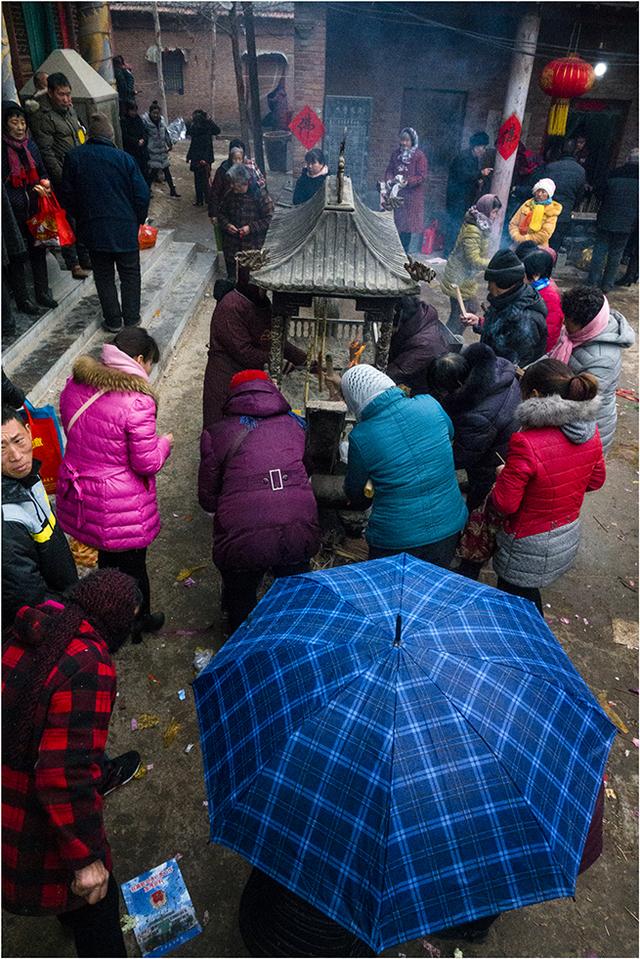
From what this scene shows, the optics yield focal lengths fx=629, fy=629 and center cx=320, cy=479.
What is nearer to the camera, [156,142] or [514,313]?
[514,313]

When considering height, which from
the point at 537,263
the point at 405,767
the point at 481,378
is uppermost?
the point at 537,263

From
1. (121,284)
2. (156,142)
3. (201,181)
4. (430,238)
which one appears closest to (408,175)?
(430,238)

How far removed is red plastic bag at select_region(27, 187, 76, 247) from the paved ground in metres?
1.98

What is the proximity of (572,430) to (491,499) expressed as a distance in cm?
60

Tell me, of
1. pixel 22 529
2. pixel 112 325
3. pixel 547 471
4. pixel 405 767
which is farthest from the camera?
pixel 112 325

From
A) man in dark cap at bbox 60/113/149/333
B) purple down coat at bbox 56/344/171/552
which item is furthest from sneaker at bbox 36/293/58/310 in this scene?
purple down coat at bbox 56/344/171/552

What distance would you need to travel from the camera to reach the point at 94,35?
9.38m

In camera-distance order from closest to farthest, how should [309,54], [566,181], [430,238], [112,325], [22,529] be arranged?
[22,529], [112,325], [566,181], [309,54], [430,238]

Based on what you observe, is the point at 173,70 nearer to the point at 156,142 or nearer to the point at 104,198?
the point at 156,142

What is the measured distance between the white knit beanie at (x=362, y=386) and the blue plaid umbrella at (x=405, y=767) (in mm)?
1488

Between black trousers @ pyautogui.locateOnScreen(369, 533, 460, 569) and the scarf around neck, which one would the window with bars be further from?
black trousers @ pyautogui.locateOnScreen(369, 533, 460, 569)

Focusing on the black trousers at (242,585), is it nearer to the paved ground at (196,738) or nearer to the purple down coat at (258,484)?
the purple down coat at (258,484)

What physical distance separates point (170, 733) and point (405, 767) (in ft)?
7.33

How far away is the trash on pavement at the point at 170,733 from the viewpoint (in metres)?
3.66
